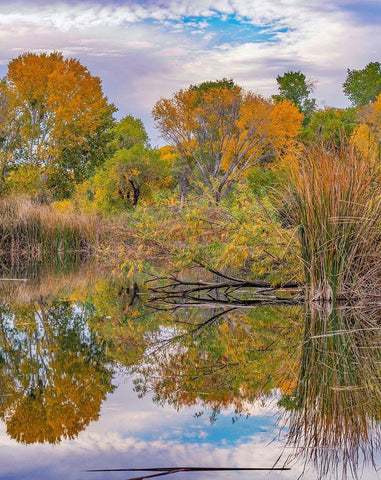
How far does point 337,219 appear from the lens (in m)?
5.39

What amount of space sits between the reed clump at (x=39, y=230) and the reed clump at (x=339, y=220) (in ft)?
35.5

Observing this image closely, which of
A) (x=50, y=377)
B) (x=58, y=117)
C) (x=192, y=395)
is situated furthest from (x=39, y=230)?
(x=192, y=395)

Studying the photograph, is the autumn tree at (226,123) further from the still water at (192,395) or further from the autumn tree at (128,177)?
the still water at (192,395)

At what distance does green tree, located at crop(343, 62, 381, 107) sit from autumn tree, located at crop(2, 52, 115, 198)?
94.7 feet

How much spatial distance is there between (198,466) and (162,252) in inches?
216

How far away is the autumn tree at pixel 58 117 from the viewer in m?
27.6

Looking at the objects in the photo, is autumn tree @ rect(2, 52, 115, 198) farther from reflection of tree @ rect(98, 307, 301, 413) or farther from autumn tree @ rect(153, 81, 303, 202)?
reflection of tree @ rect(98, 307, 301, 413)

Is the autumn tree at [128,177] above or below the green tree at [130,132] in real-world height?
below

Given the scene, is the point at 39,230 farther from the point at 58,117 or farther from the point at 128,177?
the point at 128,177

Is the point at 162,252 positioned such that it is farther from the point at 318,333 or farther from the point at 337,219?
the point at 318,333

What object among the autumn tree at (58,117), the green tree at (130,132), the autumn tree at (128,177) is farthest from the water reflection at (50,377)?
the green tree at (130,132)

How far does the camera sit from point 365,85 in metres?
52.1

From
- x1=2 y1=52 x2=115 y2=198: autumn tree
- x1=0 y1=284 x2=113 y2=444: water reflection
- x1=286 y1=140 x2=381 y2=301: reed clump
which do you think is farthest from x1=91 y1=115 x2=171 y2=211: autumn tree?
x1=0 y1=284 x2=113 y2=444: water reflection

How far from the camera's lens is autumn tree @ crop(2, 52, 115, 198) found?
27641mm
